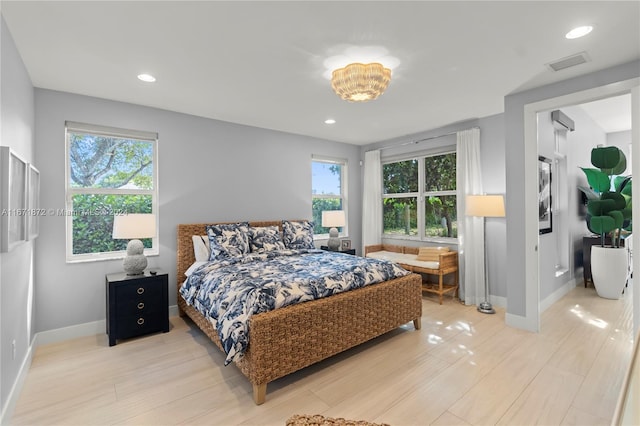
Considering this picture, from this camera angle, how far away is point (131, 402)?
2092 millimetres

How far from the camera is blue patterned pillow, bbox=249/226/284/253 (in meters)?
3.88

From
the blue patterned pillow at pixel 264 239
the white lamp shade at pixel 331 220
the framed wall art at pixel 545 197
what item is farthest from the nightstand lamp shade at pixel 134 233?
the framed wall art at pixel 545 197

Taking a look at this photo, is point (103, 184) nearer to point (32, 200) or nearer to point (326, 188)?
point (32, 200)

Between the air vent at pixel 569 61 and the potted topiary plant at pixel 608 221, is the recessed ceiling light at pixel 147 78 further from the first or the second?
the potted topiary plant at pixel 608 221

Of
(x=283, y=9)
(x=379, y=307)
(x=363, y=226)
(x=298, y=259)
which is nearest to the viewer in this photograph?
(x=283, y=9)

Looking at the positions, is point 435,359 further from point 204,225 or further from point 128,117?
point 128,117

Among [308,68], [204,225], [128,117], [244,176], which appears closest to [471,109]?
[308,68]

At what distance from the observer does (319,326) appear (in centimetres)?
241

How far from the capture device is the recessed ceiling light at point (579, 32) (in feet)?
6.75

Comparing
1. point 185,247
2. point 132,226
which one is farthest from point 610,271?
point 132,226

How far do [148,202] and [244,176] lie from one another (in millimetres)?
1261

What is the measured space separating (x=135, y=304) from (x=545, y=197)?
16.5ft

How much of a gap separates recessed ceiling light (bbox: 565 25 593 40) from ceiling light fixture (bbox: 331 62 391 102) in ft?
4.04

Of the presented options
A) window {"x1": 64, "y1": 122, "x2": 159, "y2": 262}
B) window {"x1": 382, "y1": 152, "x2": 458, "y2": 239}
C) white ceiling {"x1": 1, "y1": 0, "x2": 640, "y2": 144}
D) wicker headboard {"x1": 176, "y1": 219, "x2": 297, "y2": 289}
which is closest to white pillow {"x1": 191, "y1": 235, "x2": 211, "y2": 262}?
wicker headboard {"x1": 176, "y1": 219, "x2": 297, "y2": 289}
